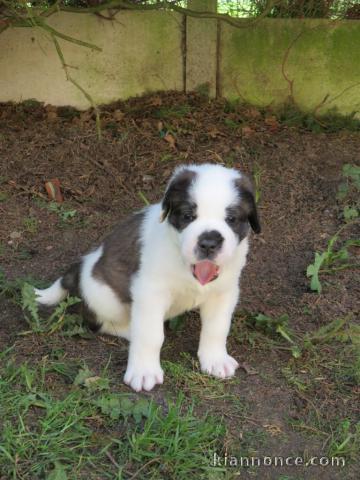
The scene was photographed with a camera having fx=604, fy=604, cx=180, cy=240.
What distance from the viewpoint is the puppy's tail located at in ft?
14.3

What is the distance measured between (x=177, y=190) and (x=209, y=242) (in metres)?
0.43

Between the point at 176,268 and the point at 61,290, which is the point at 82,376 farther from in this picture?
the point at 61,290

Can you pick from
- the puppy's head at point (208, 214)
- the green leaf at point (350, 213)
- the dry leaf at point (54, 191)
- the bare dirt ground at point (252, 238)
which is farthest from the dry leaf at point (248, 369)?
the dry leaf at point (54, 191)

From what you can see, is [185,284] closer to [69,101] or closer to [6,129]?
[6,129]

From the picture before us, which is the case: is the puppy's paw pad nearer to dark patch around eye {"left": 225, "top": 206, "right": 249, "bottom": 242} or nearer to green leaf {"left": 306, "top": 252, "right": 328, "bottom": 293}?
dark patch around eye {"left": 225, "top": 206, "right": 249, "bottom": 242}

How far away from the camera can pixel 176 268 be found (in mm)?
3531

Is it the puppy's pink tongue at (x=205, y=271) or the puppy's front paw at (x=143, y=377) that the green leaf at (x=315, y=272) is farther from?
the puppy's front paw at (x=143, y=377)

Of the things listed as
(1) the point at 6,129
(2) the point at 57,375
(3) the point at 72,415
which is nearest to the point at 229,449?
(3) the point at 72,415

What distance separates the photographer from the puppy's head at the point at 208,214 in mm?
3168

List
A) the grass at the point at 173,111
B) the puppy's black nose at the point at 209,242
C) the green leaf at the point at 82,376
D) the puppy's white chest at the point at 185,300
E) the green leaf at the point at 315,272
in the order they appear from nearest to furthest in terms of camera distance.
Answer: the puppy's black nose at the point at 209,242
the green leaf at the point at 82,376
the puppy's white chest at the point at 185,300
the green leaf at the point at 315,272
the grass at the point at 173,111

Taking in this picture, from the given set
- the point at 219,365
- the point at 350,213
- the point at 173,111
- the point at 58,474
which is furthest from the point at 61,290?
the point at 173,111

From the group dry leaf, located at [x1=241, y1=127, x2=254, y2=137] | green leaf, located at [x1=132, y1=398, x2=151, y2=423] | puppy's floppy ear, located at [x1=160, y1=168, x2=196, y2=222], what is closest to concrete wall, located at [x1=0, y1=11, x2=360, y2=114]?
dry leaf, located at [x1=241, y1=127, x2=254, y2=137]

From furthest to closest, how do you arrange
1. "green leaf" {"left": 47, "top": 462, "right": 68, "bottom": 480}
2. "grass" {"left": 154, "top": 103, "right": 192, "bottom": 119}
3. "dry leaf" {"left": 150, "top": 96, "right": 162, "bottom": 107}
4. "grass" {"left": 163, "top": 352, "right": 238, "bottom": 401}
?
"dry leaf" {"left": 150, "top": 96, "right": 162, "bottom": 107}
"grass" {"left": 154, "top": 103, "right": 192, "bottom": 119}
"grass" {"left": 163, "top": 352, "right": 238, "bottom": 401}
"green leaf" {"left": 47, "top": 462, "right": 68, "bottom": 480}

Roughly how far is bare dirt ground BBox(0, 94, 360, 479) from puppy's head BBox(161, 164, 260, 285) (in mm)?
845
